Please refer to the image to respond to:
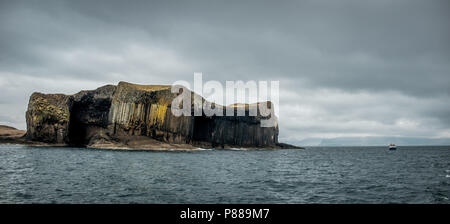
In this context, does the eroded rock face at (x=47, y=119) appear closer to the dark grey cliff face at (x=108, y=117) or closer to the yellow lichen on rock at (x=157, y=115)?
the dark grey cliff face at (x=108, y=117)

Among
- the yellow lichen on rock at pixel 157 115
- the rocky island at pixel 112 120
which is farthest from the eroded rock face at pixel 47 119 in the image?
the yellow lichen on rock at pixel 157 115

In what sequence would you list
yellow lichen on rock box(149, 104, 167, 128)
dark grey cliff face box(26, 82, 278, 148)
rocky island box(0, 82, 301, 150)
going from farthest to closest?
yellow lichen on rock box(149, 104, 167, 128)
dark grey cliff face box(26, 82, 278, 148)
rocky island box(0, 82, 301, 150)

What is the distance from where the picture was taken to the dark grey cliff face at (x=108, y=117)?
268ft

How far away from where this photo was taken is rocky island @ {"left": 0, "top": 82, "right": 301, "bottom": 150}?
81.1 m

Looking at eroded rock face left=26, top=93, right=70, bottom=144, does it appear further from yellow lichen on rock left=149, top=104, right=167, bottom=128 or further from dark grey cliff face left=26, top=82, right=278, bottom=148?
yellow lichen on rock left=149, top=104, right=167, bottom=128

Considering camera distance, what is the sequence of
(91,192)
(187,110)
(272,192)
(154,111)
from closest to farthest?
1. (91,192)
2. (272,192)
3. (154,111)
4. (187,110)

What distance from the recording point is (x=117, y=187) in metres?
19.0

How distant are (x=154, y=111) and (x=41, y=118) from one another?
35.4m

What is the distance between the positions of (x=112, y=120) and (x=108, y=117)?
5.58 m

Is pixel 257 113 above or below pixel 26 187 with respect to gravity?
above

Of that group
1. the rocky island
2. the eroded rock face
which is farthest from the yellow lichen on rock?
the eroded rock face
